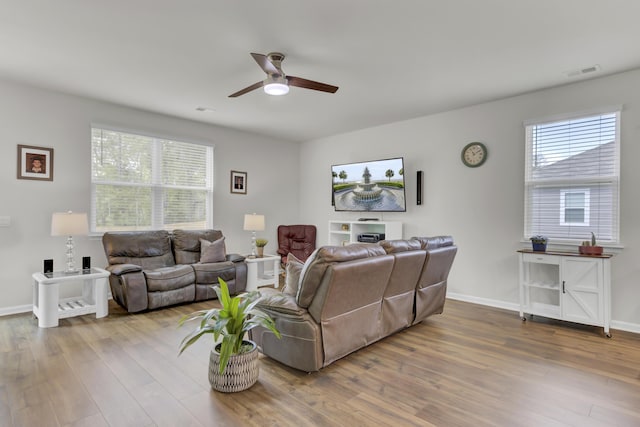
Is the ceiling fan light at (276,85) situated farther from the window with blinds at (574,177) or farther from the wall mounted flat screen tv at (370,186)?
the window with blinds at (574,177)

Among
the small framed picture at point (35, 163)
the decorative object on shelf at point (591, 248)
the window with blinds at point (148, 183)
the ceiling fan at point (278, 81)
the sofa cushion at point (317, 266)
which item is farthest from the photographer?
the window with blinds at point (148, 183)

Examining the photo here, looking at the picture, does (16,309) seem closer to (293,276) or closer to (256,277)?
(256,277)

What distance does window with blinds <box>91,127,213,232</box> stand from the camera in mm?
4832

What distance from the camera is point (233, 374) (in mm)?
2334

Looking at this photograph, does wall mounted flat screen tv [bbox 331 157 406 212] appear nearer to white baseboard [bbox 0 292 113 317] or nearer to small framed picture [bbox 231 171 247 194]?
small framed picture [bbox 231 171 247 194]

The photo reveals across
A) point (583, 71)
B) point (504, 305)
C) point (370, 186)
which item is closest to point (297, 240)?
point (370, 186)

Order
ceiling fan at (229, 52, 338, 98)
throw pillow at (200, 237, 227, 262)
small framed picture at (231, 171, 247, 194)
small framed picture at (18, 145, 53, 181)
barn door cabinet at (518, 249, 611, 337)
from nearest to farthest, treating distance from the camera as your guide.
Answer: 1. ceiling fan at (229, 52, 338, 98)
2. barn door cabinet at (518, 249, 611, 337)
3. small framed picture at (18, 145, 53, 181)
4. throw pillow at (200, 237, 227, 262)
5. small framed picture at (231, 171, 247, 194)

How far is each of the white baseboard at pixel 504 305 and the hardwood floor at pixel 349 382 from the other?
0.41ft

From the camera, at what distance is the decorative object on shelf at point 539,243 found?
3932 millimetres

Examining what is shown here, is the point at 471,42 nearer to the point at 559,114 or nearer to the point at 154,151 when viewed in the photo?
the point at 559,114

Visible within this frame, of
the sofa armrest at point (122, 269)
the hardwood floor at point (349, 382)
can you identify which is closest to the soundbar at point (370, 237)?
the hardwood floor at point (349, 382)

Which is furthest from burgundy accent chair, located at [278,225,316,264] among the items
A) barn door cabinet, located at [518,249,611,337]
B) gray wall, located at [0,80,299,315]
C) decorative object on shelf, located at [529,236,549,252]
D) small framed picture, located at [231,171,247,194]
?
decorative object on shelf, located at [529,236,549,252]

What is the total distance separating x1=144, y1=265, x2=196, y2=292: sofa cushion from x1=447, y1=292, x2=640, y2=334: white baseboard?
3.58 metres

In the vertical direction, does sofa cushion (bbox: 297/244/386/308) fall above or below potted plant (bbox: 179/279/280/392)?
above
